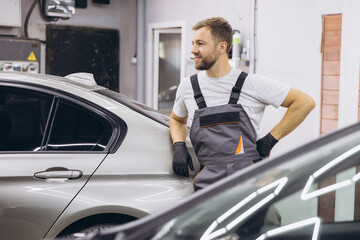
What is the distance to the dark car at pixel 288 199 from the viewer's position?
54.7 inches

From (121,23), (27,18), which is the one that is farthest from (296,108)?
(121,23)

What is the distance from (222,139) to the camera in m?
2.59

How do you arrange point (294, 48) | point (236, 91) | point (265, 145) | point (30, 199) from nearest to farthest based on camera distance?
point (30, 199), point (236, 91), point (265, 145), point (294, 48)

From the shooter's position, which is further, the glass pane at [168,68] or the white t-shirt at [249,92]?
the glass pane at [168,68]

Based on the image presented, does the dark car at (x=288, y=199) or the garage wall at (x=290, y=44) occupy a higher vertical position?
the garage wall at (x=290, y=44)

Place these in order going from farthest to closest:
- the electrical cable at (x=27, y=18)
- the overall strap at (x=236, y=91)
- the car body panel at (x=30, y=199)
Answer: the electrical cable at (x=27, y=18), the overall strap at (x=236, y=91), the car body panel at (x=30, y=199)

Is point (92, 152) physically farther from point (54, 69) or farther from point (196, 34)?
point (54, 69)

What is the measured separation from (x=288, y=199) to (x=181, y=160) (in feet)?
3.99

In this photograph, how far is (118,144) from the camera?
2.69 meters

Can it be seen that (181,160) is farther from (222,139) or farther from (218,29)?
(218,29)

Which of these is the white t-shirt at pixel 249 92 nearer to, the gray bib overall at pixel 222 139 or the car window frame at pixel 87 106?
the gray bib overall at pixel 222 139

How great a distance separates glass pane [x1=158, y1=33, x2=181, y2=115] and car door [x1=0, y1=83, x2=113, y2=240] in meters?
5.36

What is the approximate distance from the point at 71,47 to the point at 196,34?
5422 mm

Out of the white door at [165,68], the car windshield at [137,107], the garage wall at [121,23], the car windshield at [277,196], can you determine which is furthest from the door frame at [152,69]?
the car windshield at [277,196]
